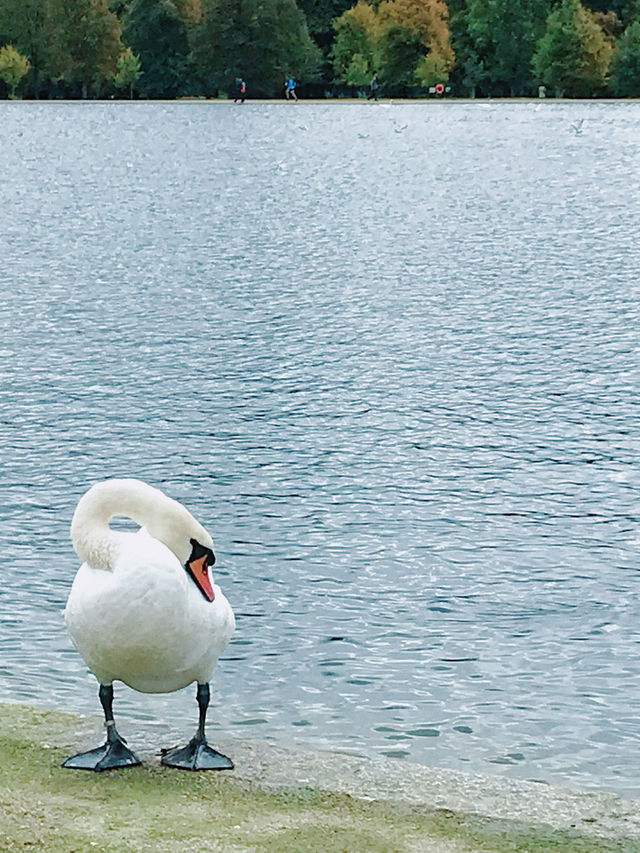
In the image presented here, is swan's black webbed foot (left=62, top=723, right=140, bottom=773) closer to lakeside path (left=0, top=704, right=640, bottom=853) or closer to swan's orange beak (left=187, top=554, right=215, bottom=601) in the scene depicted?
lakeside path (left=0, top=704, right=640, bottom=853)

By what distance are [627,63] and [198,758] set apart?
446ft

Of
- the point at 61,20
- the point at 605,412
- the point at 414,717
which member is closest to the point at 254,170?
the point at 605,412

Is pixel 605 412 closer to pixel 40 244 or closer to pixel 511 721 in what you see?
pixel 511 721

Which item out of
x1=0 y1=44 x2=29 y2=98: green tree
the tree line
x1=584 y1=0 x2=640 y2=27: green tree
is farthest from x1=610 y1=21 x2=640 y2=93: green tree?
x1=0 y1=44 x2=29 y2=98: green tree

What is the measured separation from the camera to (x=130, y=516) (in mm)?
6816

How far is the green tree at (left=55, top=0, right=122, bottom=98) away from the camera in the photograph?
154m

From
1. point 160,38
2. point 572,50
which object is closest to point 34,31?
point 160,38

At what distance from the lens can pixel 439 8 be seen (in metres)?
152

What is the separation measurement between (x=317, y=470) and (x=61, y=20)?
488 feet

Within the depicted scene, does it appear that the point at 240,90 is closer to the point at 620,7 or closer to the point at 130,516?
the point at 620,7

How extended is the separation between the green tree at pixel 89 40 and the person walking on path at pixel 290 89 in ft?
52.7

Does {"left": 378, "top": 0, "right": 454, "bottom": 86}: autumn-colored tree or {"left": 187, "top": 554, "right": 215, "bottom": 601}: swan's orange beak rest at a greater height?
{"left": 378, "top": 0, "right": 454, "bottom": 86}: autumn-colored tree

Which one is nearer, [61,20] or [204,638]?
[204,638]

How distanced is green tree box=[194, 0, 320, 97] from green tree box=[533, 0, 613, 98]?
23352mm
